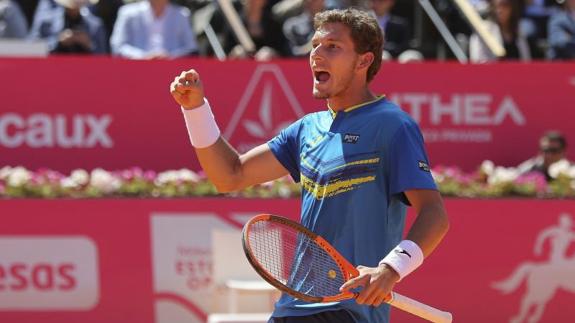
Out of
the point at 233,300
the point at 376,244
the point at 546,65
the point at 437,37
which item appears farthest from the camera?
the point at 437,37

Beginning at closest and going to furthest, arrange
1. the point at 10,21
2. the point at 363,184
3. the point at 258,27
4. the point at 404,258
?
the point at 404,258 < the point at 363,184 < the point at 10,21 < the point at 258,27

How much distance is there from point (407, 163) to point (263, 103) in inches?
277

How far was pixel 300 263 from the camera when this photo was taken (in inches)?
178

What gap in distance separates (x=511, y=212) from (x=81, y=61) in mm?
4042

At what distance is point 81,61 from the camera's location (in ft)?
36.4

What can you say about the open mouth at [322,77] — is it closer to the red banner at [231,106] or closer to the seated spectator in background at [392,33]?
the red banner at [231,106]

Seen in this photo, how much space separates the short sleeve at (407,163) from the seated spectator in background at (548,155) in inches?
271

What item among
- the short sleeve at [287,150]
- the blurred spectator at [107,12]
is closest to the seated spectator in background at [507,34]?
the blurred spectator at [107,12]

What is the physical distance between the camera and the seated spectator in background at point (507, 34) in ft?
41.0

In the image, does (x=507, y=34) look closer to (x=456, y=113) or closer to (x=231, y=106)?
(x=456, y=113)

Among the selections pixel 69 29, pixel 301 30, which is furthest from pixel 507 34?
pixel 69 29

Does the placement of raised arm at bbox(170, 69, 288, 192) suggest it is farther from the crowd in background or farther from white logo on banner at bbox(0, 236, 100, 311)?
the crowd in background

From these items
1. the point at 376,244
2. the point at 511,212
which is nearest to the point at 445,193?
the point at 511,212

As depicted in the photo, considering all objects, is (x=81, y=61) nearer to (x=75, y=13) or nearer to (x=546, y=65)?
(x=75, y=13)
